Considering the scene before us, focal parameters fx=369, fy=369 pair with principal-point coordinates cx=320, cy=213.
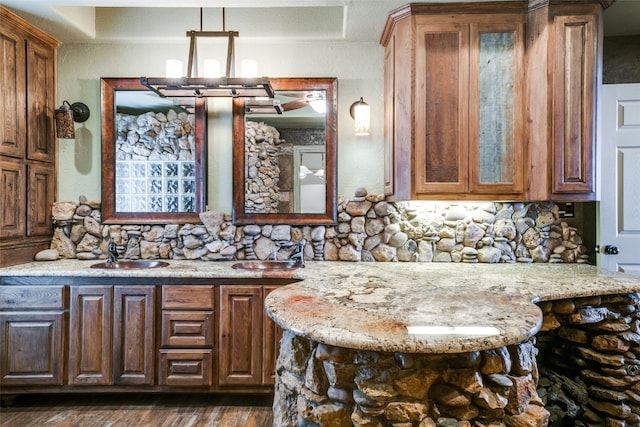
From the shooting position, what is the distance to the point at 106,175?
9.74ft

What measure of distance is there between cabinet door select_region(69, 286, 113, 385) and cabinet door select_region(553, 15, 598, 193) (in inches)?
122

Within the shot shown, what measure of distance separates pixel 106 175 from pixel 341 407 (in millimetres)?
2669

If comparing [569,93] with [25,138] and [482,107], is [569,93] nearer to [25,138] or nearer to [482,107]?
[482,107]

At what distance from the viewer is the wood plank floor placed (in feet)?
7.52

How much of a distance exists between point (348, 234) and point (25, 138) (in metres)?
2.51

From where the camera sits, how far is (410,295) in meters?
1.72

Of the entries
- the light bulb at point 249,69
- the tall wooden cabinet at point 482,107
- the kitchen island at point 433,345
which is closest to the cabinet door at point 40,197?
the light bulb at point 249,69

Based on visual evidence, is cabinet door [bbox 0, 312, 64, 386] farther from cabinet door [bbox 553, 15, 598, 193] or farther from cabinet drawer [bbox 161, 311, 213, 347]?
cabinet door [bbox 553, 15, 598, 193]

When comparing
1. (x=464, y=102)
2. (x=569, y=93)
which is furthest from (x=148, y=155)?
(x=569, y=93)

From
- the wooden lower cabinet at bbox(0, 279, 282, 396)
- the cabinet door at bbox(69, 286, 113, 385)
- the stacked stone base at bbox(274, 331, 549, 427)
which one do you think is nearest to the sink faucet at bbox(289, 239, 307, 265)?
the wooden lower cabinet at bbox(0, 279, 282, 396)

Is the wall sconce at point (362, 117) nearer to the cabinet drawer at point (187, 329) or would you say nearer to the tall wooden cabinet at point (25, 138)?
the cabinet drawer at point (187, 329)

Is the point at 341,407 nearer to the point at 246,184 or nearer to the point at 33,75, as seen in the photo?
the point at 246,184

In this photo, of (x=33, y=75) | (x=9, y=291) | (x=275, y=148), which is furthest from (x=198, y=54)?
(x=9, y=291)

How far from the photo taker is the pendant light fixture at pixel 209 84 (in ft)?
7.75
